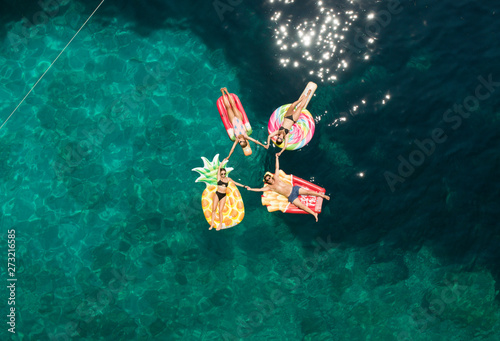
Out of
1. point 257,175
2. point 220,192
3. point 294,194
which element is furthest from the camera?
point 257,175

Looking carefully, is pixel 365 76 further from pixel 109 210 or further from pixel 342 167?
pixel 109 210

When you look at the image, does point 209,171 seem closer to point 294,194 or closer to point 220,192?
point 220,192

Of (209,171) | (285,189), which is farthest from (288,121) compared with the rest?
(209,171)

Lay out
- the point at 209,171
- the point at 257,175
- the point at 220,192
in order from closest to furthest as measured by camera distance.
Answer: the point at 220,192
the point at 209,171
the point at 257,175

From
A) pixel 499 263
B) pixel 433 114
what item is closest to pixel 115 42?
pixel 433 114

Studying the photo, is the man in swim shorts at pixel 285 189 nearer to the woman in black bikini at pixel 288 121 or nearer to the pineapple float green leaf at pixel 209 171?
the woman in black bikini at pixel 288 121

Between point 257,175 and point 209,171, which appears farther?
point 257,175
